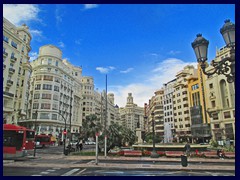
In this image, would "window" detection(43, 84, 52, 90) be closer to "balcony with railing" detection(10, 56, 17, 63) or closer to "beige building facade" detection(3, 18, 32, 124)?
"beige building facade" detection(3, 18, 32, 124)

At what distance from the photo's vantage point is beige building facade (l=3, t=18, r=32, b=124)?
3747cm

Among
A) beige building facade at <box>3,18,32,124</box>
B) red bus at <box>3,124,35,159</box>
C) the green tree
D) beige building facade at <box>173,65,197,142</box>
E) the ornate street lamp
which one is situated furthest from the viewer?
beige building facade at <box>173,65,197,142</box>

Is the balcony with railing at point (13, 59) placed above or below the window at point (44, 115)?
above

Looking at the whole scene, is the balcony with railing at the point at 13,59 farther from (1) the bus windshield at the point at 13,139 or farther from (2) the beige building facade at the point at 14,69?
(1) the bus windshield at the point at 13,139

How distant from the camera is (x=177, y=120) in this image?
254 ft

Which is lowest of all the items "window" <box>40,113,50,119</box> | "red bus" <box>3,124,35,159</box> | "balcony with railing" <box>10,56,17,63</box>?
"red bus" <box>3,124,35,159</box>

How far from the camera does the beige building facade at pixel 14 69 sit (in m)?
37.5

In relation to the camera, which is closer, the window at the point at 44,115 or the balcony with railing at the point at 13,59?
the balcony with railing at the point at 13,59

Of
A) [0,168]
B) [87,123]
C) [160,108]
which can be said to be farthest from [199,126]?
[0,168]

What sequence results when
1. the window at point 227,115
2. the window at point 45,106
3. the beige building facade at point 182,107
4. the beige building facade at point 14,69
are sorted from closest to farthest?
the beige building facade at point 14,69 → the window at point 227,115 → the window at point 45,106 → the beige building facade at point 182,107

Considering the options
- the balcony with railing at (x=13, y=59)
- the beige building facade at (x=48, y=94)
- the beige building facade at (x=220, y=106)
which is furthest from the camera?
the beige building facade at (x=48, y=94)

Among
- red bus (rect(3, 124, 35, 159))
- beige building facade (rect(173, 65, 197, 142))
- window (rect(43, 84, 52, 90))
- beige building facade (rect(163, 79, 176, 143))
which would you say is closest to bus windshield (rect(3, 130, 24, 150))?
red bus (rect(3, 124, 35, 159))

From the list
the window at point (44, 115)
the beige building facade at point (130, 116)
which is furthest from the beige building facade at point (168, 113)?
the beige building facade at point (130, 116)

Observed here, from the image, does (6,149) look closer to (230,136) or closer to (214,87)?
(230,136)
